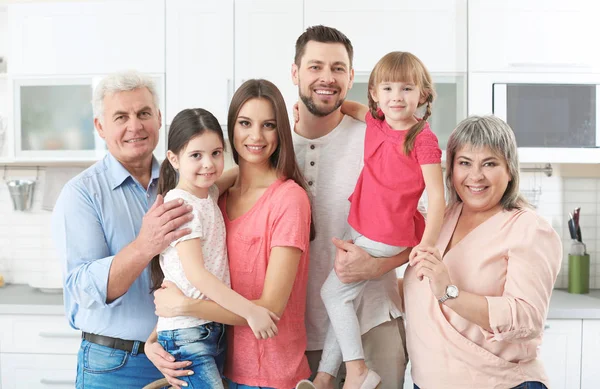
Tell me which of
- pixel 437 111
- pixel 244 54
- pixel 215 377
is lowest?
pixel 215 377

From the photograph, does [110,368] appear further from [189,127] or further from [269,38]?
[269,38]

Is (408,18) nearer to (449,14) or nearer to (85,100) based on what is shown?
(449,14)

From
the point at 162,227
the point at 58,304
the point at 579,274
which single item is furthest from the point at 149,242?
the point at 579,274

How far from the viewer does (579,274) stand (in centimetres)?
342

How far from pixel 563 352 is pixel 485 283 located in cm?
169

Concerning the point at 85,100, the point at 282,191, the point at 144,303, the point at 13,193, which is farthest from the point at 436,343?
the point at 13,193

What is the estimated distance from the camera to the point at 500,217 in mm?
1702

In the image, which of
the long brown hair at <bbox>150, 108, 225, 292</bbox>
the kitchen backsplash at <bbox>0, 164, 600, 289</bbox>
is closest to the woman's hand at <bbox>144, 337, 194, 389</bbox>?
the long brown hair at <bbox>150, 108, 225, 292</bbox>

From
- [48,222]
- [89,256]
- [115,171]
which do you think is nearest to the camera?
[89,256]

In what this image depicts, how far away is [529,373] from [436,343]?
0.25 meters

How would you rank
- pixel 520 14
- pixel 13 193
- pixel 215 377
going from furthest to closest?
pixel 13 193 → pixel 520 14 → pixel 215 377

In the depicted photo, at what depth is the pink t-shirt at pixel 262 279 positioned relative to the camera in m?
1.69

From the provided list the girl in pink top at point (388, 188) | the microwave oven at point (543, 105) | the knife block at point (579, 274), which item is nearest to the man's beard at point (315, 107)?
the girl in pink top at point (388, 188)

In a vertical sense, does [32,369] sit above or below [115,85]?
below
